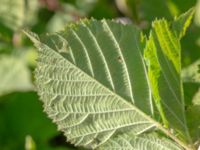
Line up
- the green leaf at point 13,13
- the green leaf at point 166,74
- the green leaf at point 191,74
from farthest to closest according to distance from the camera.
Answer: the green leaf at point 13,13 → the green leaf at point 191,74 → the green leaf at point 166,74

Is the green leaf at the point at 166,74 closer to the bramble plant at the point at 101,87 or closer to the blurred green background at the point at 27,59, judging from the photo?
the bramble plant at the point at 101,87

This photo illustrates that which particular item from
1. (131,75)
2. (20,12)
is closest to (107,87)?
(131,75)

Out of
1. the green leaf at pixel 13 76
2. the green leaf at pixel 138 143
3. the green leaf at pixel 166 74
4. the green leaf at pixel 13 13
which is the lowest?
the green leaf at pixel 138 143

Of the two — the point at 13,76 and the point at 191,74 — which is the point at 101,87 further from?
the point at 13,76

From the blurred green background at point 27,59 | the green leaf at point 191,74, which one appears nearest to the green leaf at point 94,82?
the green leaf at point 191,74

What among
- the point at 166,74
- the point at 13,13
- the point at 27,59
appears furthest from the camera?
the point at 27,59

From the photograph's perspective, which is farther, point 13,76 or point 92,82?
point 13,76

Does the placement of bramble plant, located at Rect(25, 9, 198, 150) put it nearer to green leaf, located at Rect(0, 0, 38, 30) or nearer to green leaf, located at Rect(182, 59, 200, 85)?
green leaf, located at Rect(182, 59, 200, 85)

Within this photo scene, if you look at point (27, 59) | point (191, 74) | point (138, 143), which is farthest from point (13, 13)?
point (138, 143)
